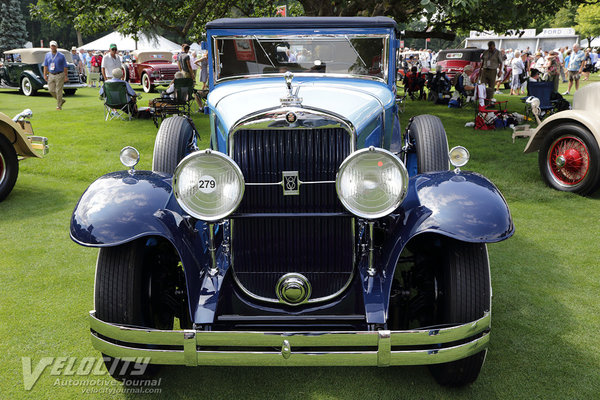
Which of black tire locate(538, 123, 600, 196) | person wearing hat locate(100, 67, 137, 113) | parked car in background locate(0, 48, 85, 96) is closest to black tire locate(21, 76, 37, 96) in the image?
parked car in background locate(0, 48, 85, 96)

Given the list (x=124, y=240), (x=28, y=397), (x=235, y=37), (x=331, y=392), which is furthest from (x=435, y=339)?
(x=235, y=37)

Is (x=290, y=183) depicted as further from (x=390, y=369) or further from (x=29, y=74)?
(x=29, y=74)

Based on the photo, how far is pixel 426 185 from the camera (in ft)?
8.84

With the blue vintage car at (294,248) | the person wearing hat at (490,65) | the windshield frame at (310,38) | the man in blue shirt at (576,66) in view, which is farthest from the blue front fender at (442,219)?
the man in blue shirt at (576,66)

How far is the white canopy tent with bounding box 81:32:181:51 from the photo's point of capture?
89.2 feet

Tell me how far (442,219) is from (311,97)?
102 cm

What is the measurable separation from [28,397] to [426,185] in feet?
7.86

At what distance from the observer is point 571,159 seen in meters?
6.06

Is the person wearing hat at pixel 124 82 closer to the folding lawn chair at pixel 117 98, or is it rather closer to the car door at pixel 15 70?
the folding lawn chair at pixel 117 98

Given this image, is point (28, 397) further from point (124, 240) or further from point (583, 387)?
point (583, 387)

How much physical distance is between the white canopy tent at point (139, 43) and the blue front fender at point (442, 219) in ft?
86.8

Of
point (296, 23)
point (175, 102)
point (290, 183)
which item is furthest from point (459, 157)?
point (175, 102)

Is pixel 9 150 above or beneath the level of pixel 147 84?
above

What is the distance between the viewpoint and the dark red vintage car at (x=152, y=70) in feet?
63.0
